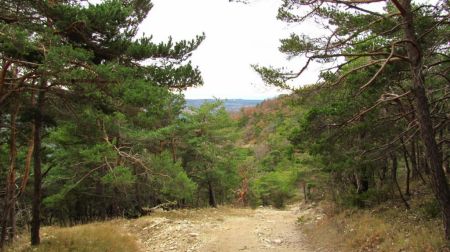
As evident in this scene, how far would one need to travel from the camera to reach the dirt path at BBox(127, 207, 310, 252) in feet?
37.7

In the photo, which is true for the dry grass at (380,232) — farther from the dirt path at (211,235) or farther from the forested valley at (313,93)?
the dirt path at (211,235)

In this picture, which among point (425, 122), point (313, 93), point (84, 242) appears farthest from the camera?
point (84, 242)

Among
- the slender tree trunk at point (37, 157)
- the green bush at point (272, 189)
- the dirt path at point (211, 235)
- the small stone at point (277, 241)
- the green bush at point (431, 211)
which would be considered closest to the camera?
the green bush at point (431, 211)

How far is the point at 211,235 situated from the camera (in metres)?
13.1

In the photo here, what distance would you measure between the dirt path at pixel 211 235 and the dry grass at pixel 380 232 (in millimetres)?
968

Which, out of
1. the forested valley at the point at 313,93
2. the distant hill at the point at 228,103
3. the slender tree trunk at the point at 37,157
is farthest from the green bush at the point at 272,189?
the slender tree trunk at the point at 37,157

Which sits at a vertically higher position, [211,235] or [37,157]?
[37,157]

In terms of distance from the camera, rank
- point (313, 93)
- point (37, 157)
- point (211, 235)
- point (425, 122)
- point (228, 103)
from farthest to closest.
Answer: point (228, 103)
point (211, 235)
point (37, 157)
point (313, 93)
point (425, 122)

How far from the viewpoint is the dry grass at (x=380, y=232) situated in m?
7.65

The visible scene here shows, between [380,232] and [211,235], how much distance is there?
589 cm

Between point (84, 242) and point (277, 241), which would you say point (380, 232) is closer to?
point (277, 241)

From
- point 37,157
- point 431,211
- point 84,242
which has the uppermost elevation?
point 37,157

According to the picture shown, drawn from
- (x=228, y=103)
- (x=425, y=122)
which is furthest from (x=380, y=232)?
(x=228, y=103)

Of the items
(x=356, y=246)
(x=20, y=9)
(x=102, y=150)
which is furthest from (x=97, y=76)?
(x=102, y=150)
